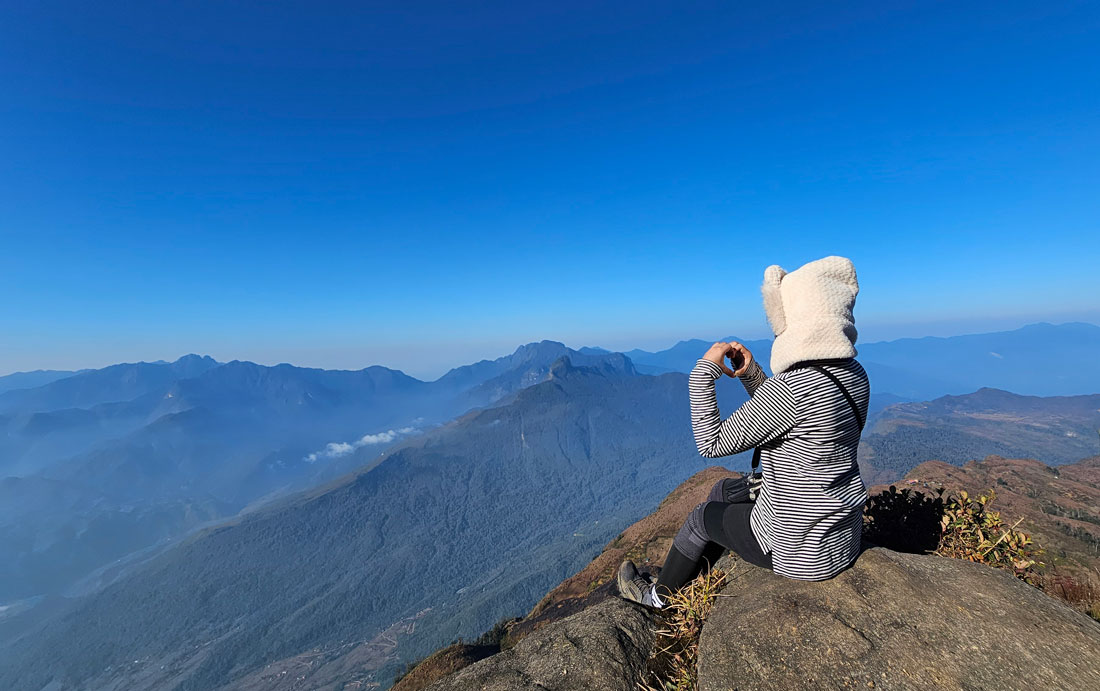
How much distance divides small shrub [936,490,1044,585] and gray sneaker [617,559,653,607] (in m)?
3.72

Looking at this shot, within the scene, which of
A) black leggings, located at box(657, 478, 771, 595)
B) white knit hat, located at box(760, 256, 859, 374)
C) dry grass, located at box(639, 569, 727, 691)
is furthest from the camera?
black leggings, located at box(657, 478, 771, 595)

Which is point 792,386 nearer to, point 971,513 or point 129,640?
point 971,513

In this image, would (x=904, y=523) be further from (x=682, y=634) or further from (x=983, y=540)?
(x=682, y=634)

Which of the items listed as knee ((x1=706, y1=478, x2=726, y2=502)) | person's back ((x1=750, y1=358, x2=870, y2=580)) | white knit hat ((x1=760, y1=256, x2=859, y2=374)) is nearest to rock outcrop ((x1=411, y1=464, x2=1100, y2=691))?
person's back ((x1=750, y1=358, x2=870, y2=580))

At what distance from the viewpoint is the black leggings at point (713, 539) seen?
13.8 ft

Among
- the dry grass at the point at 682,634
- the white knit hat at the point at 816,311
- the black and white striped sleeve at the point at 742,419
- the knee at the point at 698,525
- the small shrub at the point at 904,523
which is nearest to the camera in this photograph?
the white knit hat at the point at 816,311

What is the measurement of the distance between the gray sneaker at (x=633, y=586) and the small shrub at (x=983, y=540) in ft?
12.2

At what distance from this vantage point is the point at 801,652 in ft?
10.8

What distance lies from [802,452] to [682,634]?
2.23m

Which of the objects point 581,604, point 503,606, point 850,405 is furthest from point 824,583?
point 503,606

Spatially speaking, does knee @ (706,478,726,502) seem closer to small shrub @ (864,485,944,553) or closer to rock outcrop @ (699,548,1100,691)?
rock outcrop @ (699,548,1100,691)

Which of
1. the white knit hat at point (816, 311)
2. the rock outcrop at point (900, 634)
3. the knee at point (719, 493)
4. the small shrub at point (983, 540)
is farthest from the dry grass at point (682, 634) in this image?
the small shrub at point (983, 540)

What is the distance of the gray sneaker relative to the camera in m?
5.00

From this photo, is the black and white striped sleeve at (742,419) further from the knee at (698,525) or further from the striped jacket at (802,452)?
the knee at (698,525)
